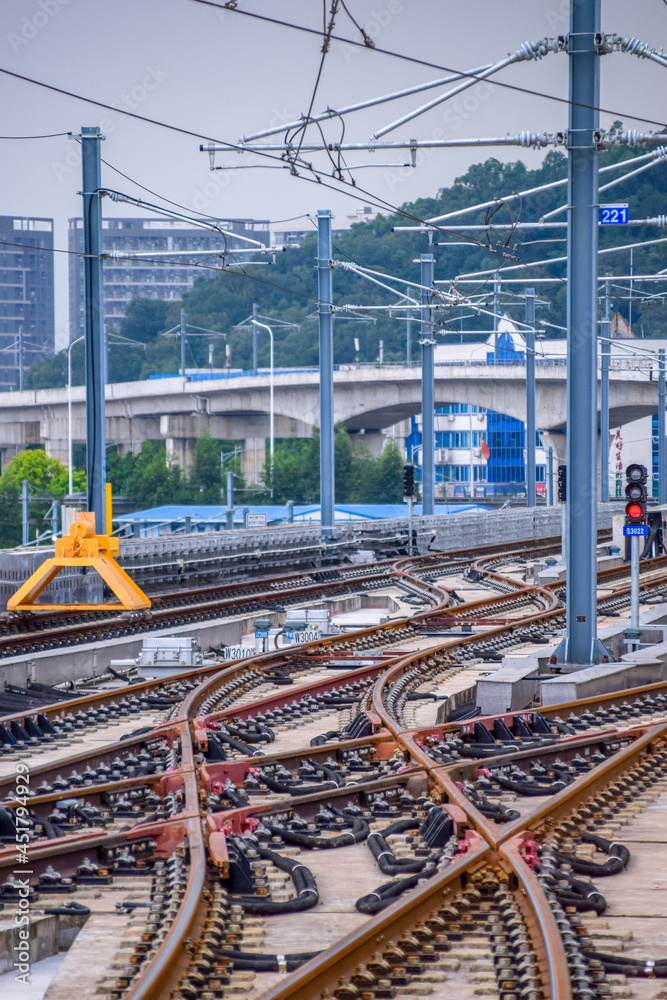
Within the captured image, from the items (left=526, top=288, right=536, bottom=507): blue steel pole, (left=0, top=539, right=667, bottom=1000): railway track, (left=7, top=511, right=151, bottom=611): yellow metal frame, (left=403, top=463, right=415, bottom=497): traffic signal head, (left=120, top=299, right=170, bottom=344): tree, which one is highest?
(left=120, top=299, right=170, bottom=344): tree

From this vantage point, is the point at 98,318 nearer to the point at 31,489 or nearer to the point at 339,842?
the point at 339,842

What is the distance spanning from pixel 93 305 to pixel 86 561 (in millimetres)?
4720

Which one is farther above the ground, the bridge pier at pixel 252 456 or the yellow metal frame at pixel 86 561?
the bridge pier at pixel 252 456

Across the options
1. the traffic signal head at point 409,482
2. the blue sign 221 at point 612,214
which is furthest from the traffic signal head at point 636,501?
the traffic signal head at point 409,482

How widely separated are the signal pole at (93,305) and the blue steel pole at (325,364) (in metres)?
9.92

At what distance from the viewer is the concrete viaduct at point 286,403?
2756 inches

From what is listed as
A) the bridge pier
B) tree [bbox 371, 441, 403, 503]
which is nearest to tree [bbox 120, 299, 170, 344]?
the bridge pier

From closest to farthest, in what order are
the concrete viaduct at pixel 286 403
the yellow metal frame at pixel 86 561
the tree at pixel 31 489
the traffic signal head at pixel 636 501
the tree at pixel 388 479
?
the traffic signal head at pixel 636 501
the yellow metal frame at pixel 86 561
the tree at pixel 31 489
the concrete viaduct at pixel 286 403
the tree at pixel 388 479

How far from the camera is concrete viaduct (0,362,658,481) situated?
7000 centimetres

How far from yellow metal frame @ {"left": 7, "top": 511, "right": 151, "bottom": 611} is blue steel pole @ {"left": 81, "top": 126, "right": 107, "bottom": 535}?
8.51ft

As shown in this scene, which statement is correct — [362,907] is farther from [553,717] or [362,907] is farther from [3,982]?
[553,717]

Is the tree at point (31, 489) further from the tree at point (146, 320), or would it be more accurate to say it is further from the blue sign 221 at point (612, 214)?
the blue sign 221 at point (612, 214)

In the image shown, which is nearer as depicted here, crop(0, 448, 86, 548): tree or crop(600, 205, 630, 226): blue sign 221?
crop(600, 205, 630, 226): blue sign 221

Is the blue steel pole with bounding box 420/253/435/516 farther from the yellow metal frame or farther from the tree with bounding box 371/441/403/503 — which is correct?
the tree with bounding box 371/441/403/503
